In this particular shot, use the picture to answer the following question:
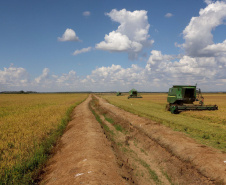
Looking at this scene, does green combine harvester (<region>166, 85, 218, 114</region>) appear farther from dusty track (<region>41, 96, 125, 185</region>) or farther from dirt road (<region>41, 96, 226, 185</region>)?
dusty track (<region>41, 96, 125, 185</region>)

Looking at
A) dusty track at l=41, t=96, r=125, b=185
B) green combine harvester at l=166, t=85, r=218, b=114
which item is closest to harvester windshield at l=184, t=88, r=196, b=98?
green combine harvester at l=166, t=85, r=218, b=114

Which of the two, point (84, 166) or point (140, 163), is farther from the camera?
point (140, 163)

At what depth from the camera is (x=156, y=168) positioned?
279 inches

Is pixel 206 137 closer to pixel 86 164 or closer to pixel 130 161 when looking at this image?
pixel 130 161

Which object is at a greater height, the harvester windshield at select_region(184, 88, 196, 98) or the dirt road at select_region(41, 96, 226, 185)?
the harvester windshield at select_region(184, 88, 196, 98)

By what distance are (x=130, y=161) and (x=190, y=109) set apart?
643 inches

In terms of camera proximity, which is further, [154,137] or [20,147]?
[154,137]

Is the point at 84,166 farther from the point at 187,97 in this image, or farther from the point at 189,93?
the point at 189,93

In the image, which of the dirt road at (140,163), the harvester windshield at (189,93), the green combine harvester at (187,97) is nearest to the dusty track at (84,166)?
the dirt road at (140,163)

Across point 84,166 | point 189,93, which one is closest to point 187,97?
point 189,93

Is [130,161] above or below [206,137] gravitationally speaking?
below

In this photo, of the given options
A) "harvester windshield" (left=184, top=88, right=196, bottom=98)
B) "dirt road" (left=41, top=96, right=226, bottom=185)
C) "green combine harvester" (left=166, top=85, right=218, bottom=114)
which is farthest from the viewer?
"harvester windshield" (left=184, top=88, right=196, bottom=98)

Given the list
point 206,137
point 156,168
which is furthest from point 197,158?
point 206,137

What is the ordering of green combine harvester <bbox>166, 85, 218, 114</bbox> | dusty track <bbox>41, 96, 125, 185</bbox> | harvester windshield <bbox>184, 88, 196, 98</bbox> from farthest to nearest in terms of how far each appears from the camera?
1. harvester windshield <bbox>184, 88, 196, 98</bbox>
2. green combine harvester <bbox>166, 85, 218, 114</bbox>
3. dusty track <bbox>41, 96, 125, 185</bbox>
